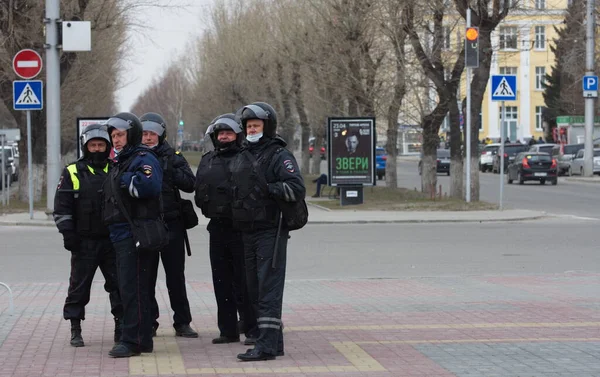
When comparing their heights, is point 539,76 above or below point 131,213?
above

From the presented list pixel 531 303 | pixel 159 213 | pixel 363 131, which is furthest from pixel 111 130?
pixel 363 131

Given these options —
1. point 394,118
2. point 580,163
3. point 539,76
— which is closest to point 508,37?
point 394,118

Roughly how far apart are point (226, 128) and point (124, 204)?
A: 1.12 meters

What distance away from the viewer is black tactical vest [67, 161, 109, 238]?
8266 mm

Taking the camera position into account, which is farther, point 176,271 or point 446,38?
point 446,38

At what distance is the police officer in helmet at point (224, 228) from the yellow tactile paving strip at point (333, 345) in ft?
1.70

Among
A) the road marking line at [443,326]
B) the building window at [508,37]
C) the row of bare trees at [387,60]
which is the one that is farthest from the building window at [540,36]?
the road marking line at [443,326]

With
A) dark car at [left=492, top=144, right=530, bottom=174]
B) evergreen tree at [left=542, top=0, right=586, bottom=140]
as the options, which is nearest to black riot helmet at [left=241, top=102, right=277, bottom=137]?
evergreen tree at [left=542, top=0, right=586, bottom=140]

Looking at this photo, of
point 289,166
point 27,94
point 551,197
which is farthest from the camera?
point 551,197

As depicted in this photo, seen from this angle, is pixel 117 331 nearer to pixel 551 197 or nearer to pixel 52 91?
pixel 52 91

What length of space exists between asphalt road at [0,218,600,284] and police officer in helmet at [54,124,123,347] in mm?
5292

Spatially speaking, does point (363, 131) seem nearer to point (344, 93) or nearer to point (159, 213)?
point (344, 93)

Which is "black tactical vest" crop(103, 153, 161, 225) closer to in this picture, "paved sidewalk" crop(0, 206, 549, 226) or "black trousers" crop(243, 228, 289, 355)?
"black trousers" crop(243, 228, 289, 355)

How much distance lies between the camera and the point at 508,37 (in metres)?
32.8
